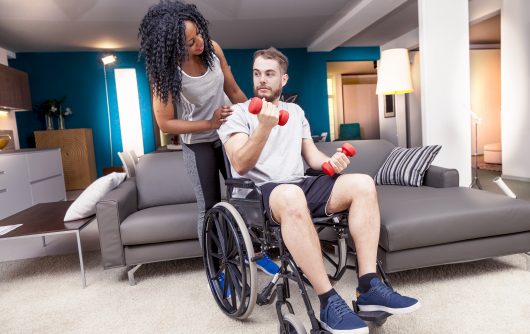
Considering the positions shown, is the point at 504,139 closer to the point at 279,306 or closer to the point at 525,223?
the point at 525,223

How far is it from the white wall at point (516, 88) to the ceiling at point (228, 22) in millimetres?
1324

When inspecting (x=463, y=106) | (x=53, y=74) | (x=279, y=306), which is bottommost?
(x=279, y=306)

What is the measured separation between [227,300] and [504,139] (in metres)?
4.87

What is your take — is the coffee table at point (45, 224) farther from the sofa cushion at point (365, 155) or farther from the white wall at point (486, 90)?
the white wall at point (486, 90)

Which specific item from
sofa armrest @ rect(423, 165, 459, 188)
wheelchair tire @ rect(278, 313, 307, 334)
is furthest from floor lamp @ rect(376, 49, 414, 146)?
wheelchair tire @ rect(278, 313, 307, 334)

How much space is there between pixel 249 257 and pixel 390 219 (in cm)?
76

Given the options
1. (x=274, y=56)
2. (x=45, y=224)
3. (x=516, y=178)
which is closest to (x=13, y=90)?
(x=45, y=224)

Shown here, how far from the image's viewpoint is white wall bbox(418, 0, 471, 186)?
11.8 ft

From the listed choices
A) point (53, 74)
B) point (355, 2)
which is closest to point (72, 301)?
point (355, 2)

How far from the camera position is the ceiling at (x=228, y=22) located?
15.9 ft

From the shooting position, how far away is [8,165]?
4191mm

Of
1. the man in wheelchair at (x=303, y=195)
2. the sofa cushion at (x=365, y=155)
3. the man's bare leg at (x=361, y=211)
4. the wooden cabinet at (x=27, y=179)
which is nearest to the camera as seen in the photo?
the man in wheelchair at (x=303, y=195)

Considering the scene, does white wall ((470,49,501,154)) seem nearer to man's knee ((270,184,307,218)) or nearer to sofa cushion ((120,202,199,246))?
sofa cushion ((120,202,199,246))

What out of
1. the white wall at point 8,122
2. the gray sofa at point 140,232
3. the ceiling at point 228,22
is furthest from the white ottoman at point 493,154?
the white wall at point 8,122
